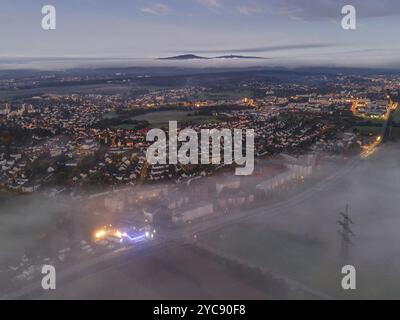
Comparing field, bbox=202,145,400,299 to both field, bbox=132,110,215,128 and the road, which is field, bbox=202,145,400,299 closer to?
the road

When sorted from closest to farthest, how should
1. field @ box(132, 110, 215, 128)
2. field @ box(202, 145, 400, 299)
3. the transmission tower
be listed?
field @ box(202, 145, 400, 299) < the transmission tower < field @ box(132, 110, 215, 128)

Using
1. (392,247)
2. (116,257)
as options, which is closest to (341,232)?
(392,247)

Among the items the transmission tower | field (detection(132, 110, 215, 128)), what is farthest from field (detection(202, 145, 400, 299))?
field (detection(132, 110, 215, 128))

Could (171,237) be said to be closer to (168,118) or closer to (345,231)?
(345,231)

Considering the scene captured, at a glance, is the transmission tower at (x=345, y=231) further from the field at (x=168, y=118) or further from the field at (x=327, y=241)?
the field at (x=168, y=118)

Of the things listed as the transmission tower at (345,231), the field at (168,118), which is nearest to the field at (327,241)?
the transmission tower at (345,231)

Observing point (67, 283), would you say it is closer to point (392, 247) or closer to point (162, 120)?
point (392, 247)
